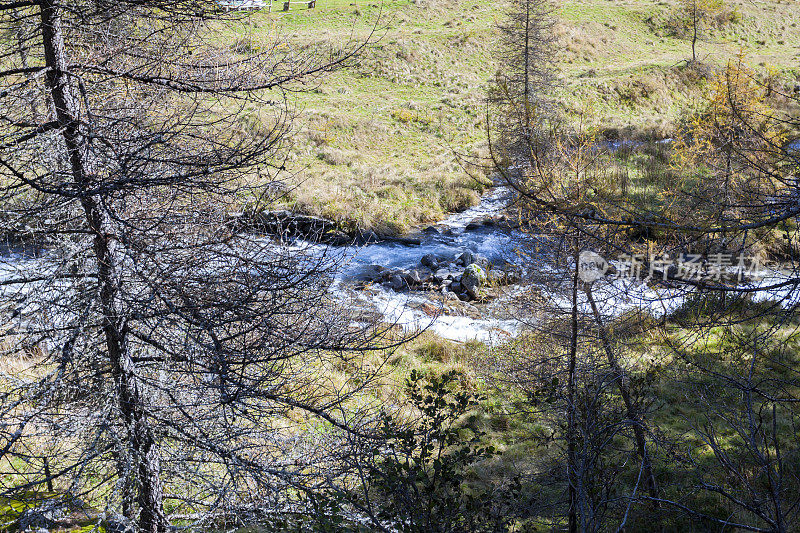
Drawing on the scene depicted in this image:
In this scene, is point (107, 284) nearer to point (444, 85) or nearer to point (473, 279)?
point (473, 279)

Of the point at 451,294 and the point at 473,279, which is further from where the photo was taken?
the point at 473,279

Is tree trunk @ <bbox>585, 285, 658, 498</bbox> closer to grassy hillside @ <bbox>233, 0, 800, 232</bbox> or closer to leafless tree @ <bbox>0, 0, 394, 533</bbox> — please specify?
leafless tree @ <bbox>0, 0, 394, 533</bbox>

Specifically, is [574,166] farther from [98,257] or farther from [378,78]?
[378,78]

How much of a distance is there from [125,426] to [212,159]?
2.13m

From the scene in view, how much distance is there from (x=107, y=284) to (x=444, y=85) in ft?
105

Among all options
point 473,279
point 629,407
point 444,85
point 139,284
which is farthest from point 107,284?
point 444,85

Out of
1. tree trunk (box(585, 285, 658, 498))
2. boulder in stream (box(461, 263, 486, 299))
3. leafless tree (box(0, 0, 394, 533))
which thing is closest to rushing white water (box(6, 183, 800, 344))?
boulder in stream (box(461, 263, 486, 299))

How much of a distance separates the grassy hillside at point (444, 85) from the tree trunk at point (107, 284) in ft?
35.5

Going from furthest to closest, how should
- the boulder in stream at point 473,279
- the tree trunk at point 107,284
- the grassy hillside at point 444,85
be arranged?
the grassy hillside at point 444,85
the boulder in stream at point 473,279
the tree trunk at point 107,284

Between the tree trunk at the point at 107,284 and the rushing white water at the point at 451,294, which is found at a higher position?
the tree trunk at the point at 107,284

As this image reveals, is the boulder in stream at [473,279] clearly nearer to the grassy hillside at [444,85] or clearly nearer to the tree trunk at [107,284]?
the grassy hillside at [444,85]

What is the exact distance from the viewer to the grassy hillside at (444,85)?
20953 millimetres

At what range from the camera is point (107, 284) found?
417 cm

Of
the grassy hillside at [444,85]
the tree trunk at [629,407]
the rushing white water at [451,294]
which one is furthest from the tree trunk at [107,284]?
the grassy hillside at [444,85]
